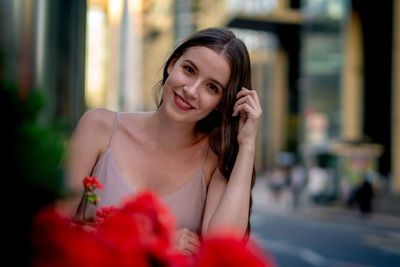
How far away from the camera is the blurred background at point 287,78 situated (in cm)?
111

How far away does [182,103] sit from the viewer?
1554mm

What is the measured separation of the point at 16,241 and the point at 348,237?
16.4 meters

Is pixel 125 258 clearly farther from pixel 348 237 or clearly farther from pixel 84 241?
pixel 348 237

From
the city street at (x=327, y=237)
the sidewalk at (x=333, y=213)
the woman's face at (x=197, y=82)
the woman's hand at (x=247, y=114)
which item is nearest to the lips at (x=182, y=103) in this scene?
the woman's face at (x=197, y=82)

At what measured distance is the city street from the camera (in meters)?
12.2

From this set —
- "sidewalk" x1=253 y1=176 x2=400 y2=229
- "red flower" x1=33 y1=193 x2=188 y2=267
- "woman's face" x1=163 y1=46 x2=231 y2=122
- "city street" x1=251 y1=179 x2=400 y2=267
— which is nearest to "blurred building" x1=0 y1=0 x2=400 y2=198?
"red flower" x1=33 y1=193 x2=188 y2=267

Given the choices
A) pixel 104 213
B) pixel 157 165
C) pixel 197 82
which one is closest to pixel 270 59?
pixel 157 165

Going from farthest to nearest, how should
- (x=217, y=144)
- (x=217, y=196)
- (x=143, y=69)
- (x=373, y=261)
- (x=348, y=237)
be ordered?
(x=143, y=69)
(x=348, y=237)
(x=373, y=261)
(x=217, y=144)
(x=217, y=196)

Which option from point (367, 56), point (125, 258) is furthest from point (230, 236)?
point (367, 56)

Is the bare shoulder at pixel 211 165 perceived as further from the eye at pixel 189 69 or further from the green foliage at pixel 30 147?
the green foliage at pixel 30 147

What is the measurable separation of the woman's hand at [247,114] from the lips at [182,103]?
0.17 meters

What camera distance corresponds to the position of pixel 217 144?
68.1 inches

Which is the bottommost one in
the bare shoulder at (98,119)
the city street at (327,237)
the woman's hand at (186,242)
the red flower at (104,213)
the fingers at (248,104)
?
the city street at (327,237)

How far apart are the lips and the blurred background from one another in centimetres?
26
